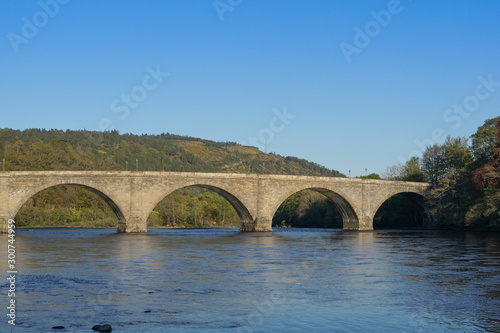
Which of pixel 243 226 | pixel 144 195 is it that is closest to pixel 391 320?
pixel 144 195

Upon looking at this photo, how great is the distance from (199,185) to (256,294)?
43.1 m

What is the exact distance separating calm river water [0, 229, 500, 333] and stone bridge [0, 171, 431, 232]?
2566cm

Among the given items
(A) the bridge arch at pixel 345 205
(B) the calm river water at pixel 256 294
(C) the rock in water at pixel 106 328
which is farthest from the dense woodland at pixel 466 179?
(C) the rock in water at pixel 106 328

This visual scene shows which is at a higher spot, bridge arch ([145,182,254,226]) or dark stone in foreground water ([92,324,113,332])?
bridge arch ([145,182,254,226])

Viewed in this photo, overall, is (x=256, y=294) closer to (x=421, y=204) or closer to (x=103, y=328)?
(x=103, y=328)

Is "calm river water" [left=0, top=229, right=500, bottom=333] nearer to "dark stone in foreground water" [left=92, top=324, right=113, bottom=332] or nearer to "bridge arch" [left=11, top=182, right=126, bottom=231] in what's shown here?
"dark stone in foreground water" [left=92, top=324, right=113, bottom=332]

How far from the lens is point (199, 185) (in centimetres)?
6009

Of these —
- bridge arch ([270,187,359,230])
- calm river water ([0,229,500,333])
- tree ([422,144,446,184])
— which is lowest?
calm river water ([0,229,500,333])

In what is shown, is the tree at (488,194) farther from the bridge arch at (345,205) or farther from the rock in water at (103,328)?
the rock in water at (103,328)

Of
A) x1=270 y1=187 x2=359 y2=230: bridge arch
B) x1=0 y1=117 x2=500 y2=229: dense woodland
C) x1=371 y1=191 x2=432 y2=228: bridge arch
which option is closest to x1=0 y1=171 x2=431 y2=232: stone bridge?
x1=270 y1=187 x2=359 y2=230: bridge arch

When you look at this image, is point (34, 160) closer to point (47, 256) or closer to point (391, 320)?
point (47, 256)

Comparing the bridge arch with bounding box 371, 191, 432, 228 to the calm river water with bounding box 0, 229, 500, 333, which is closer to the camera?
the calm river water with bounding box 0, 229, 500, 333

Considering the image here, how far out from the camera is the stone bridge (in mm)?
52906

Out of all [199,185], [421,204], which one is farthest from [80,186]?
[421,204]
